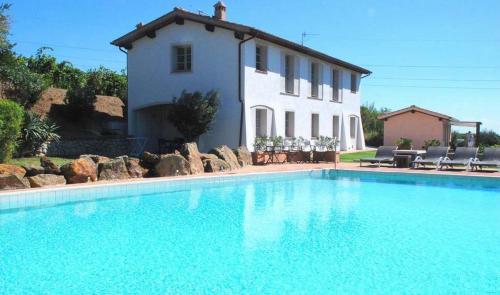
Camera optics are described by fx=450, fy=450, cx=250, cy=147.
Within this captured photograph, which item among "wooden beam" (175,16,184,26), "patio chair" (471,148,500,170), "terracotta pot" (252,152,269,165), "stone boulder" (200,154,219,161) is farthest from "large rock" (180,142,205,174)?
"patio chair" (471,148,500,170)

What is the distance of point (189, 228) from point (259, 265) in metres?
2.53

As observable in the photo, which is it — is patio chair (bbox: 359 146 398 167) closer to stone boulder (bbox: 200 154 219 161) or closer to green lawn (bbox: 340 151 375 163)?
green lawn (bbox: 340 151 375 163)

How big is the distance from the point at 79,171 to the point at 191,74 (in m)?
10.2

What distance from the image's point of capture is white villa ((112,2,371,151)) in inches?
773

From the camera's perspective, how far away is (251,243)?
7.06m

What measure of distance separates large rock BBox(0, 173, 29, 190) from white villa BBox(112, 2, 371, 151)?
10595 millimetres

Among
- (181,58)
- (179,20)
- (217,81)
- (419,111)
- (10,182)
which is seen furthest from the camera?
(419,111)

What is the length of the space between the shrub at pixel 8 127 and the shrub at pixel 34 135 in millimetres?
2411

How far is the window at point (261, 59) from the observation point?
20.8 meters

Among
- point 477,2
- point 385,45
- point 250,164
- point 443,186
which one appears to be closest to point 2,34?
point 250,164

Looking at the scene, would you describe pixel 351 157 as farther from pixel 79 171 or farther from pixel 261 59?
pixel 79 171

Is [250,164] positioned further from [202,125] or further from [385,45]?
[385,45]

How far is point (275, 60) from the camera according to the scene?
69.6 feet

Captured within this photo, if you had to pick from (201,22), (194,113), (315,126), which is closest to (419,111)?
(315,126)
